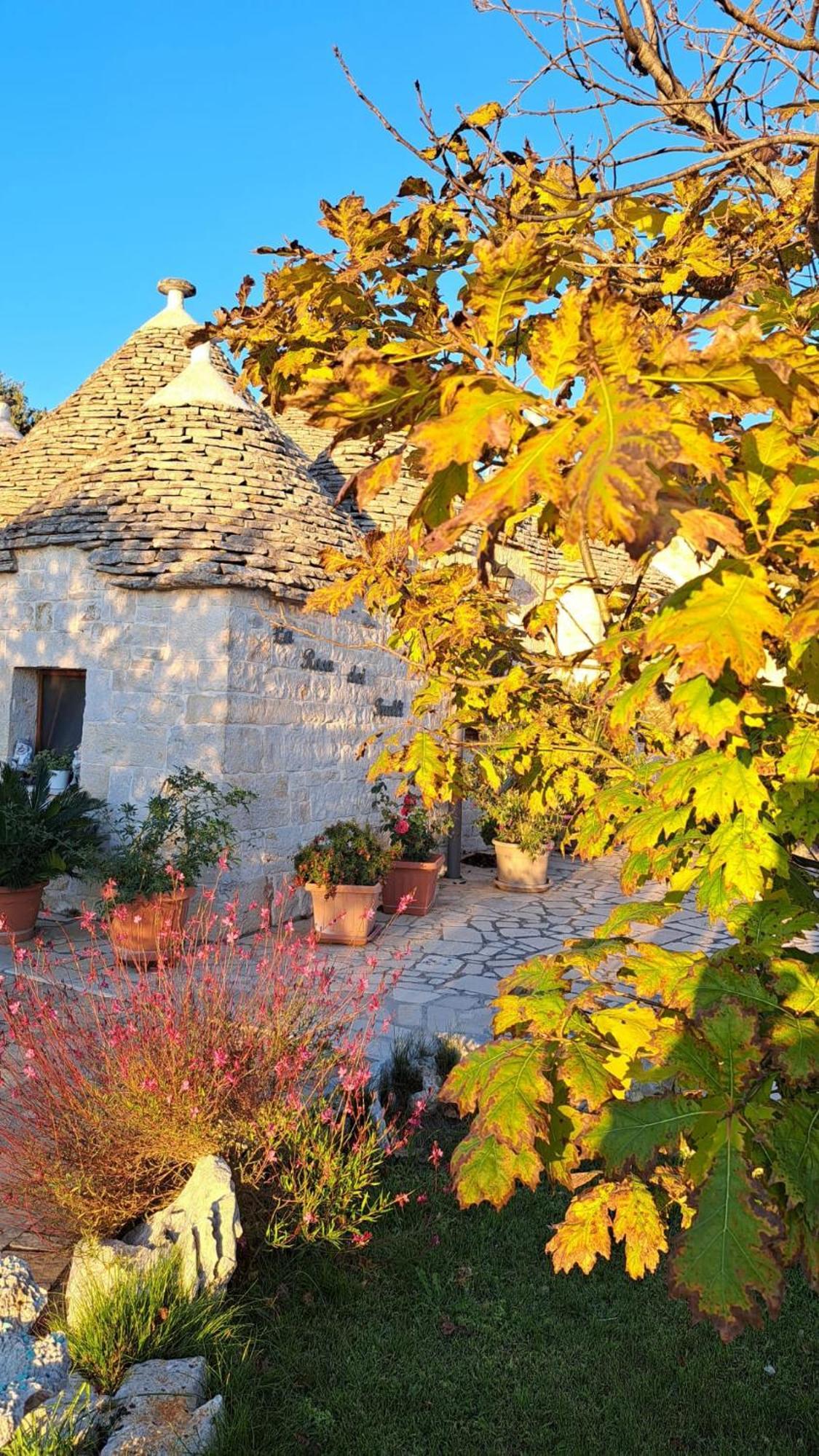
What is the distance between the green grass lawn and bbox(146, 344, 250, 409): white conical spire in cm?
737

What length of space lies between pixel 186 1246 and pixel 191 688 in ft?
16.2

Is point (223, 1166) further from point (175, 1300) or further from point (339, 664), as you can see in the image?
point (339, 664)

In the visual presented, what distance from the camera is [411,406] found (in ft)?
3.88

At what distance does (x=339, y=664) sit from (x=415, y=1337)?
21.0 feet

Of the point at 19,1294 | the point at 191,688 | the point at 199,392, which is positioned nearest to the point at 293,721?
the point at 191,688

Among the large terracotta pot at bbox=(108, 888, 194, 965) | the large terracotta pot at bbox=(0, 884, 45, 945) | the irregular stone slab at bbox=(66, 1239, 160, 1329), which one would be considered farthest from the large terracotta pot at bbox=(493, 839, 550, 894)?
the irregular stone slab at bbox=(66, 1239, 160, 1329)

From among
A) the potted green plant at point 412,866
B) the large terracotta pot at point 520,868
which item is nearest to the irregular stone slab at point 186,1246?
the potted green plant at point 412,866

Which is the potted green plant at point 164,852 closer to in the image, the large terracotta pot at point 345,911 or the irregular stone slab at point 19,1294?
the large terracotta pot at point 345,911

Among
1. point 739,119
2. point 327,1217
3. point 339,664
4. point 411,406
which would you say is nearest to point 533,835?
point 339,664

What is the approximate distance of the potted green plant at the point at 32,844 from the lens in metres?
6.83

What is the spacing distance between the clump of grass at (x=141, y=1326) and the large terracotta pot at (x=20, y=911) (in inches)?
171

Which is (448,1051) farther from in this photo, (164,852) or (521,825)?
(521,825)

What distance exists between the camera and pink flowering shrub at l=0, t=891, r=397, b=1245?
11.0ft

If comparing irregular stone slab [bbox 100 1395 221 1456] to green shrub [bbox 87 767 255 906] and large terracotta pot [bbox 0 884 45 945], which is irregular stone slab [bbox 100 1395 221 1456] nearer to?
green shrub [bbox 87 767 255 906]
